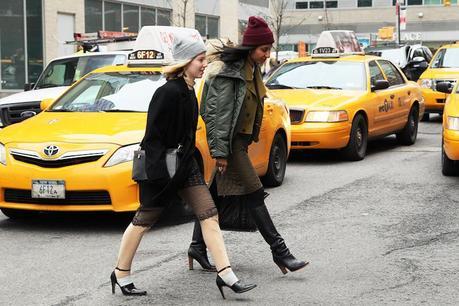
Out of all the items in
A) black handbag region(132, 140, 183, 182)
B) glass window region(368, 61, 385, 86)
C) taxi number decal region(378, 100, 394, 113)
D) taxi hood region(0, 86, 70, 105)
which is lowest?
taxi number decal region(378, 100, 394, 113)

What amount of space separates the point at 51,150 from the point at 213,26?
30396 mm

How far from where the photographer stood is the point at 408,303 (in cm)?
534

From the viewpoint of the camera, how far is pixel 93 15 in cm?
2762

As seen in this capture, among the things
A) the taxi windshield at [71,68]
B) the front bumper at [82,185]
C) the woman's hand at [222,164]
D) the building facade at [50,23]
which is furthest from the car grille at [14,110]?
the woman's hand at [222,164]

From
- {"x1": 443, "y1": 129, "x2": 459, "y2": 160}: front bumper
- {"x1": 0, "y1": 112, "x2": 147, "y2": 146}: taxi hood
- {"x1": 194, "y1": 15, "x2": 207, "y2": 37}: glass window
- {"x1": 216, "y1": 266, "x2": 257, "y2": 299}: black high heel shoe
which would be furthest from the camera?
{"x1": 194, "y1": 15, "x2": 207, "y2": 37}: glass window

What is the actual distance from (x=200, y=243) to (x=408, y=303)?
1616mm

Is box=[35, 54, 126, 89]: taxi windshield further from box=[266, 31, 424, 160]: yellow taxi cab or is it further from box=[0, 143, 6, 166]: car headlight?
box=[0, 143, 6, 166]: car headlight

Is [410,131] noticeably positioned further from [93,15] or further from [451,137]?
[93,15]

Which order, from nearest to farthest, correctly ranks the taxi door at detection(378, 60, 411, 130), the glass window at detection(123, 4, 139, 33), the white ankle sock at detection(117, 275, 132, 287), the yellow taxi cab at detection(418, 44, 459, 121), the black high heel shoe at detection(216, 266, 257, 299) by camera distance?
the black high heel shoe at detection(216, 266, 257, 299) < the white ankle sock at detection(117, 275, 132, 287) < the taxi door at detection(378, 60, 411, 130) < the yellow taxi cab at detection(418, 44, 459, 121) < the glass window at detection(123, 4, 139, 33)

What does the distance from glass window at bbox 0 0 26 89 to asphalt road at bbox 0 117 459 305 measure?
15700 mm

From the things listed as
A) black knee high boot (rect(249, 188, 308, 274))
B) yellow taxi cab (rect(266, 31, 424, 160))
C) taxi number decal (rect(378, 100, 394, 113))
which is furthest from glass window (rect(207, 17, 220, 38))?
black knee high boot (rect(249, 188, 308, 274))

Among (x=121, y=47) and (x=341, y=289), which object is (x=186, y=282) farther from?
(x=121, y=47)

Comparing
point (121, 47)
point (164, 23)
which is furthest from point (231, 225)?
point (164, 23)

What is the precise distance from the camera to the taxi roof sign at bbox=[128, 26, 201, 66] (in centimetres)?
929
